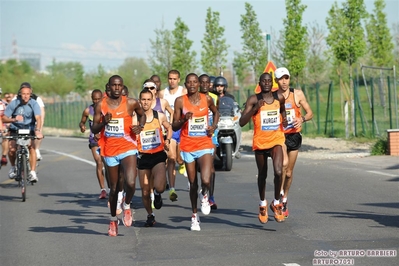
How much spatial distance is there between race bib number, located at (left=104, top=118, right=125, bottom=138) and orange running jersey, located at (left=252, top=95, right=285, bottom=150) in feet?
5.69

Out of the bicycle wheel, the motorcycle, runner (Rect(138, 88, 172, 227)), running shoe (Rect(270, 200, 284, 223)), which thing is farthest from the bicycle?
running shoe (Rect(270, 200, 284, 223))

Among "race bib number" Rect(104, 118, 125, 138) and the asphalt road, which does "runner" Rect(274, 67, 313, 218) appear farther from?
"race bib number" Rect(104, 118, 125, 138)

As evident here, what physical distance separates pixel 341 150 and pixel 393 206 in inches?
494

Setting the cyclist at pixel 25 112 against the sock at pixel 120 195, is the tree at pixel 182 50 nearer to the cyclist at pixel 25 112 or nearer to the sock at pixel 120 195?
the cyclist at pixel 25 112

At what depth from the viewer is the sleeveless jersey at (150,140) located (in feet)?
38.9

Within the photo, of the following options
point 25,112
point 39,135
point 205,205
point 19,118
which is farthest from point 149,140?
point 25,112

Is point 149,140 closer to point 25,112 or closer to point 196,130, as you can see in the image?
point 196,130

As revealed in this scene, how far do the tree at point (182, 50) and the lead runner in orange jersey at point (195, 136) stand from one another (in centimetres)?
3264

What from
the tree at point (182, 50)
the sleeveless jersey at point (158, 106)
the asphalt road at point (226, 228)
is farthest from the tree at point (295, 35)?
the sleeveless jersey at point (158, 106)

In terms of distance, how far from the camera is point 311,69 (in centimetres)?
4888

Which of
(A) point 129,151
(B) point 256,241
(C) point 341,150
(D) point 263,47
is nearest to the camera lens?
(B) point 256,241

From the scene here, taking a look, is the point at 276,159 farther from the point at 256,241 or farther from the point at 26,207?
the point at 26,207

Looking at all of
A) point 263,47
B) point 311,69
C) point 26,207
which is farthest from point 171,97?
point 311,69

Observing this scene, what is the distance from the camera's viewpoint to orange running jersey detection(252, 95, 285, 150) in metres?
11.3
